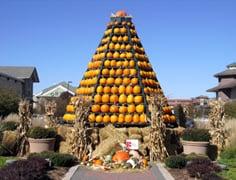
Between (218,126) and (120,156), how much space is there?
5611 mm

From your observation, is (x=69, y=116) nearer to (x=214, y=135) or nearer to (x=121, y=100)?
(x=121, y=100)

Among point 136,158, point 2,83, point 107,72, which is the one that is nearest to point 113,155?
point 136,158

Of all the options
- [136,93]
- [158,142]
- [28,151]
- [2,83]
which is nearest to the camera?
[158,142]

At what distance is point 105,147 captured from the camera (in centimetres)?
1558

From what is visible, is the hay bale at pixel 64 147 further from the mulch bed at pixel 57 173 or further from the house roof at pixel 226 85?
the house roof at pixel 226 85

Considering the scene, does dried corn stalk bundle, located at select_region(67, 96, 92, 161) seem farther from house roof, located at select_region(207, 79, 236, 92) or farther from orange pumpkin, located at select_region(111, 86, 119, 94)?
house roof, located at select_region(207, 79, 236, 92)

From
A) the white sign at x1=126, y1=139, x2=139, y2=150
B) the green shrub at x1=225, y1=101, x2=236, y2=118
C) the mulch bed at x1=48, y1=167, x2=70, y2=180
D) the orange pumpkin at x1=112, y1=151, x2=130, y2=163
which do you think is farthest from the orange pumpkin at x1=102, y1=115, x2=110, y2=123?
the green shrub at x1=225, y1=101, x2=236, y2=118

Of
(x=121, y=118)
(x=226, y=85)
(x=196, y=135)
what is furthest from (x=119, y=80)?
(x=226, y=85)

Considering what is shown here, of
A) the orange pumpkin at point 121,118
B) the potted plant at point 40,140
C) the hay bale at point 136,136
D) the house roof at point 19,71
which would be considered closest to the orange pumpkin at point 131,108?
the orange pumpkin at point 121,118

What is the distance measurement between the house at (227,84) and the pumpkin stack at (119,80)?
102ft

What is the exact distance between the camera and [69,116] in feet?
61.4

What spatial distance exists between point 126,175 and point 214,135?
637 cm

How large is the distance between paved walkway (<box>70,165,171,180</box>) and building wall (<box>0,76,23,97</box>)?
3777cm

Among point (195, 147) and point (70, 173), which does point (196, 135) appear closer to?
point (195, 147)
